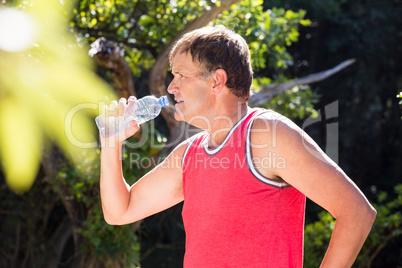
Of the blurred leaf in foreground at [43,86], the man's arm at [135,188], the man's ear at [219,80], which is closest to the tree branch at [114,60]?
the blurred leaf in foreground at [43,86]

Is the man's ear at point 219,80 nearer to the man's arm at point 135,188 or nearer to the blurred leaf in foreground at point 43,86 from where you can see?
the man's arm at point 135,188

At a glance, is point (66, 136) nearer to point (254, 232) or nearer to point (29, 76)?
point (29, 76)

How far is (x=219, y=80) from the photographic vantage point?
174cm

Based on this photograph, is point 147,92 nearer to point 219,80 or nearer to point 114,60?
point 114,60

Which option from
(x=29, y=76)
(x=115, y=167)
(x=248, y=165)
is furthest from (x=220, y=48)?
(x=29, y=76)

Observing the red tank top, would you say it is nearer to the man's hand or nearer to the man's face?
the man's face

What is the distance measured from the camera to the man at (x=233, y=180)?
4.88ft

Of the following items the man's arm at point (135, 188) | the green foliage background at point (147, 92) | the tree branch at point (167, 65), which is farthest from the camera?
the green foliage background at point (147, 92)

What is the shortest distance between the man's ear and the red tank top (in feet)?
0.48

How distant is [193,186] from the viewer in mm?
1701

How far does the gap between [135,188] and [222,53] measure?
0.54 m

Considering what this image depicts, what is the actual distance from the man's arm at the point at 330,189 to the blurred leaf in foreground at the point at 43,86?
6.53ft

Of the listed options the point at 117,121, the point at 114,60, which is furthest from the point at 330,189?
the point at 114,60

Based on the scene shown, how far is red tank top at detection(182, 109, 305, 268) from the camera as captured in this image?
1545mm
